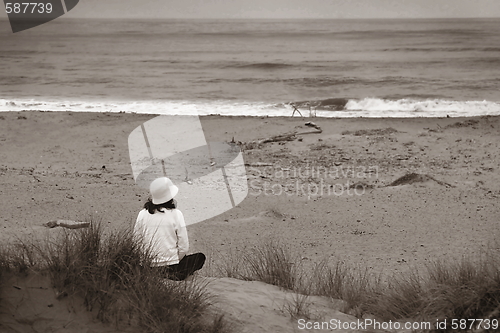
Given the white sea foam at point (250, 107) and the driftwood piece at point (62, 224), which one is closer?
the driftwood piece at point (62, 224)

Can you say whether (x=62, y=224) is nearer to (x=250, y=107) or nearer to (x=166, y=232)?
(x=166, y=232)

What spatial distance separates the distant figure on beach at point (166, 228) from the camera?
12.3 ft

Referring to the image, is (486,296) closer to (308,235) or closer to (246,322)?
(246,322)

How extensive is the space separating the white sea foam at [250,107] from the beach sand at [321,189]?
367 cm

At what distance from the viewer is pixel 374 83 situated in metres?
24.1

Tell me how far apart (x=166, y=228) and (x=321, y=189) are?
4.12m

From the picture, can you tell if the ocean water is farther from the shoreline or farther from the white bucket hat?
the white bucket hat

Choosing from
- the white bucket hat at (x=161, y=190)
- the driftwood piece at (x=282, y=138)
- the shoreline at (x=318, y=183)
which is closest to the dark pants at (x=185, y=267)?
the white bucket hat at (x=161, y=190)

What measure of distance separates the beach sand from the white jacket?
1.23 feet

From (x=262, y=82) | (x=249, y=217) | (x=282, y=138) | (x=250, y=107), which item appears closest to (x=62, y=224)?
(x=249, y=217)

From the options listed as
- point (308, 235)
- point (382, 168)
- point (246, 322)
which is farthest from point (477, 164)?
point (246, 322)

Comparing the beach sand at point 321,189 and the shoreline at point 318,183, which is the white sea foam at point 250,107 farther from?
the beach sand at point 321,189

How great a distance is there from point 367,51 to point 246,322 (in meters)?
41.9

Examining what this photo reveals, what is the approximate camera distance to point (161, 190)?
12.4ft
